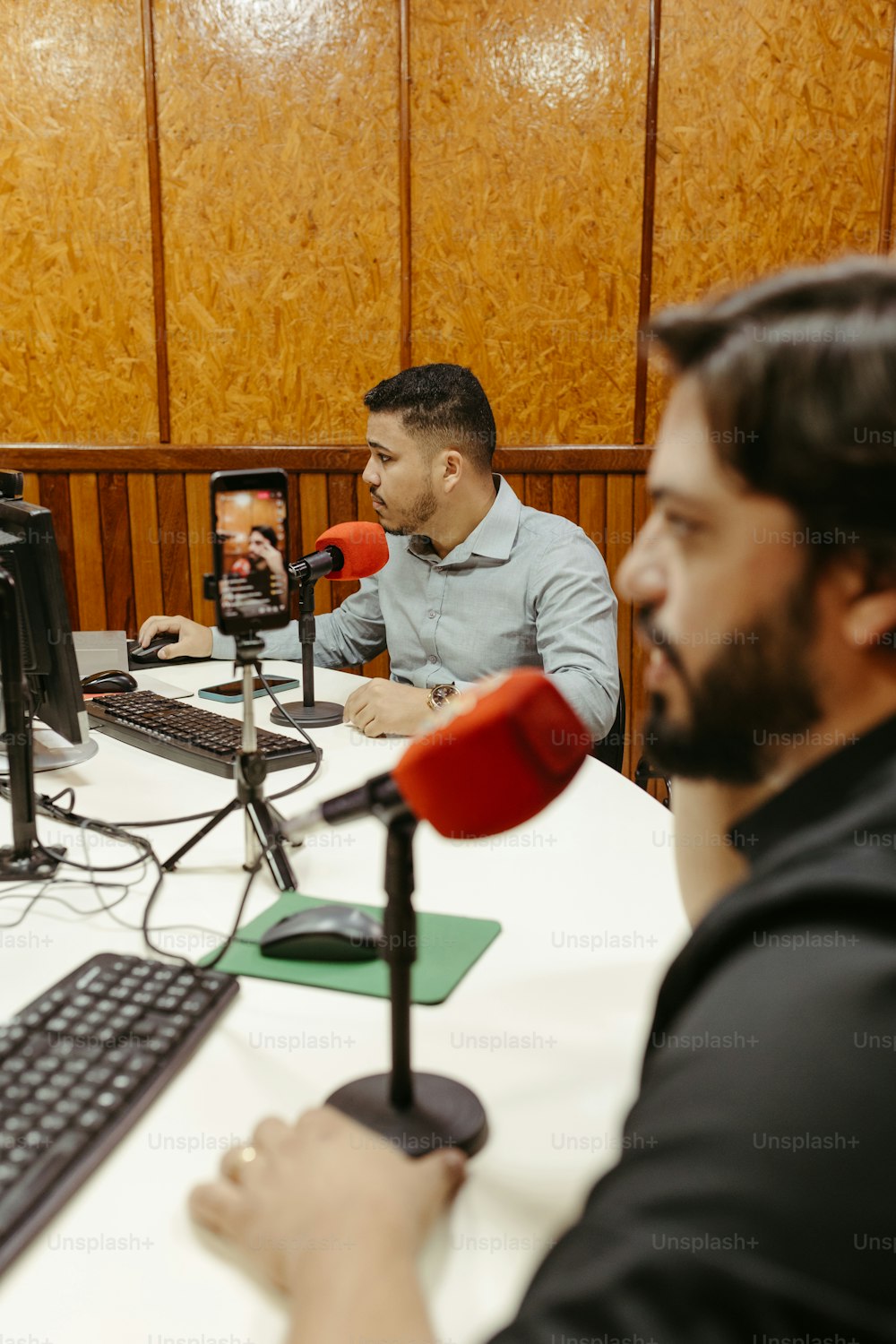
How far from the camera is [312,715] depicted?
2.14 m

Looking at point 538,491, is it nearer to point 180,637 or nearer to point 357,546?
point 180,637

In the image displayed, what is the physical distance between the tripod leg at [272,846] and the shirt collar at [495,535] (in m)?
1.28

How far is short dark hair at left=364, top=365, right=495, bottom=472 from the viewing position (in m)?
2.60

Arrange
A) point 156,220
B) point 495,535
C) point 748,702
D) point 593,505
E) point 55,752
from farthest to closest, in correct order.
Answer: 1. point 593,505
2. point 156,220
3. point 495,535
4. point 55,752
5. point 748,702

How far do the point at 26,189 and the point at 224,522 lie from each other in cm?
271

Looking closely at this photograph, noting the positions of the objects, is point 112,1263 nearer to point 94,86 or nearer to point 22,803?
point 22,803

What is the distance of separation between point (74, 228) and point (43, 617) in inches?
89.4

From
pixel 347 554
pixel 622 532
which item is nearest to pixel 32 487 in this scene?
pixel 347 554

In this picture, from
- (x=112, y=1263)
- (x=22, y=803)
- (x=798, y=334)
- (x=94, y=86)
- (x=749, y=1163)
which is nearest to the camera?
(x=749, y=1163)

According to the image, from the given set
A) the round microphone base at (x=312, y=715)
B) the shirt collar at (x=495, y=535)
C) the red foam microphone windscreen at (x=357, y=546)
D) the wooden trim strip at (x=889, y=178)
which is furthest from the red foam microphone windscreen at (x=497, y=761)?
the wooden trim strip at (x=889, y=178)

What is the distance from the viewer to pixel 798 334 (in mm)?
643

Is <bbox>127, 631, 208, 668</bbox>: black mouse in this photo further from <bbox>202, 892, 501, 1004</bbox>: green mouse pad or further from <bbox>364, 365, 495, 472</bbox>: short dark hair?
<bbox>202, 892, 501, 1004</bbox>: green mouse pad

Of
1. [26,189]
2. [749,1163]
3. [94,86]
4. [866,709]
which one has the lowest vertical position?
[749,1163]

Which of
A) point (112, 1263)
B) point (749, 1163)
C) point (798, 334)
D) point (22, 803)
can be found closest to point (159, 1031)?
point (112, 1263)
